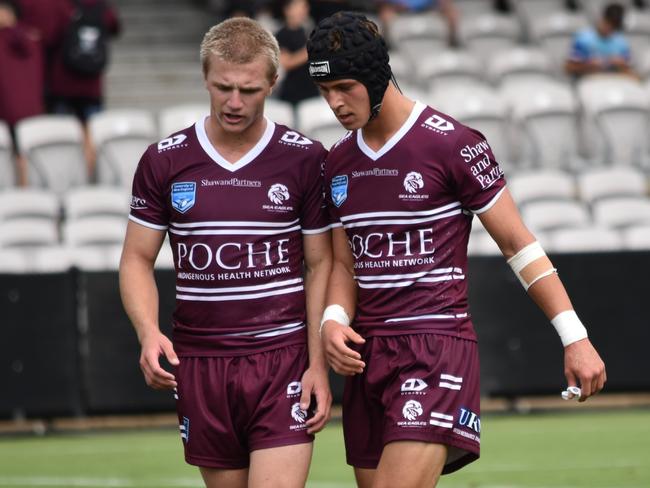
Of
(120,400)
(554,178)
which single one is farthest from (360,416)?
(554,178)

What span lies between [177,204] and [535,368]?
671cm

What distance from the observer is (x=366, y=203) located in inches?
210

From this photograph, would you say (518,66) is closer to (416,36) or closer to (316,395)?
(416,36)

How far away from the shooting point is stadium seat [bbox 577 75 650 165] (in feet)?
48.9

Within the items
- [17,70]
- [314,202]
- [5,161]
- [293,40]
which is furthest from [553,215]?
[314,202]

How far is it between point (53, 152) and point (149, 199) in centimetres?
826

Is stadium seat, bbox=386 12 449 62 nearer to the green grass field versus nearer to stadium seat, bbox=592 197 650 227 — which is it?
stadium seat, bbox=592 197 650 227

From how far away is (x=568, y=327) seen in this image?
5129 mm

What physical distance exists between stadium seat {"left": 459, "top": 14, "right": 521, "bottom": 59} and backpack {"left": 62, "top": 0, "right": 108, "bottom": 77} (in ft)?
15.6

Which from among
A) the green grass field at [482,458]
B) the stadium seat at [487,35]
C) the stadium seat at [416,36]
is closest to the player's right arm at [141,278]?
the green grass field at [482,458]

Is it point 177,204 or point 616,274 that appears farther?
point 616,274

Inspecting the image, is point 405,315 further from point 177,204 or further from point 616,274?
point 616,274

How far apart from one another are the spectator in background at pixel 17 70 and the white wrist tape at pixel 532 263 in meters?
9.08

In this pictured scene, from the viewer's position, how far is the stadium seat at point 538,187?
12.9 m
